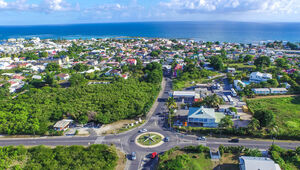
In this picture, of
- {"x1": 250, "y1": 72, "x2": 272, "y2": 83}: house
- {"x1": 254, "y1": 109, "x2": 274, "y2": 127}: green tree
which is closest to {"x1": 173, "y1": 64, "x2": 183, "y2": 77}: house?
{"x1": 250, "y1": 72, "x2": 272, "y2": 83}: house

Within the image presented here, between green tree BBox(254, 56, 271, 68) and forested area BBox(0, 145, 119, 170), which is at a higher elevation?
green tree BBox(254, 56, 271, 68)

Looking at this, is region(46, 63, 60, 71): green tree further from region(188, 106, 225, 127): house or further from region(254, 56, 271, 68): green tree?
region(254, 56, 271, 68): green tree

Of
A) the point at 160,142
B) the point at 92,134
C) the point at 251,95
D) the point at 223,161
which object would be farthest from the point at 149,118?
the point at 251,95

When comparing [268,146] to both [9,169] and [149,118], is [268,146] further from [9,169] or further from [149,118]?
[9,169]

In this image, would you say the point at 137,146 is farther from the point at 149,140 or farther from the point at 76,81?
the point at 76,81

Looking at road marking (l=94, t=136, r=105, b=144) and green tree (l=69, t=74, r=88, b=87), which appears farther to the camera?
green tree (l=69, t=74, r=88, b=87)

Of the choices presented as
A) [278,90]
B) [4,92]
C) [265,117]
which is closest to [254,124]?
[265,117]

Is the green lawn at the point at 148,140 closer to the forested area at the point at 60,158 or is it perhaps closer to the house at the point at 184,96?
the forested area at the point at 60,158

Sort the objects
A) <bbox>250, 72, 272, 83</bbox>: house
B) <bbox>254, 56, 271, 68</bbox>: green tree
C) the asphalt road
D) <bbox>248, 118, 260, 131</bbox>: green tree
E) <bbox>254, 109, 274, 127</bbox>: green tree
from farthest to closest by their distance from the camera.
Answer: <bbox>254, 56, 271, 68</bbox>: green tree
<bbox>250, 72, 272, 83</bbox>: house
<bbox>254, 109, 274, 127</bbox>: green tree
<bbox>248, 118, 260, 131</bbox>: green tree
the asphalt road
